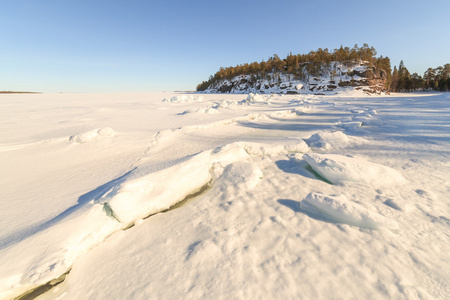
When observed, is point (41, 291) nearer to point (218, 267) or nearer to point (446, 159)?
point (218, 267)

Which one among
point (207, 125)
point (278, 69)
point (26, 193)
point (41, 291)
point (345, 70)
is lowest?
point (41, 291)

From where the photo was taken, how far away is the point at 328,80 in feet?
146

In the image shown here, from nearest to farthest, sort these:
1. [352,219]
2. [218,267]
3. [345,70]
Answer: [218,267] < [352,219] < [345,70]

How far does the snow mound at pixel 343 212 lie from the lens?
1.85 metres

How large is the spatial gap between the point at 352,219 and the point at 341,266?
0.63 meters

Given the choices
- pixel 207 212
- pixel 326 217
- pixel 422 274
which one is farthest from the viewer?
pixel 207 212

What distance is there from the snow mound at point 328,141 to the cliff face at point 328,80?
42.1 m

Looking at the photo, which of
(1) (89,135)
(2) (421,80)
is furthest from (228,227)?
(2) (421,80)

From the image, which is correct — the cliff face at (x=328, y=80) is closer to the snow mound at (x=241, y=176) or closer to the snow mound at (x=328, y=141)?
the snow mound at (x=328, y=141)

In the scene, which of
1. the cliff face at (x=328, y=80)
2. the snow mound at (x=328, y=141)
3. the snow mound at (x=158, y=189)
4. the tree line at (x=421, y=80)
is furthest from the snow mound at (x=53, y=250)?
the tree line at (x=421, y=80)

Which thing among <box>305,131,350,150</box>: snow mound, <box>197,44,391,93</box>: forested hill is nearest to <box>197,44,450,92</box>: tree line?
<box>197,44,391,93</box>: forested hill

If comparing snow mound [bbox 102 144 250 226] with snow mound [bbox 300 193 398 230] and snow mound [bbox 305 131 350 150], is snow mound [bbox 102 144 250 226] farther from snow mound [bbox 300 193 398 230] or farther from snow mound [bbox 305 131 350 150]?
snow mound [bbox 305 131 350 150]

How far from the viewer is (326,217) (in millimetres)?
2076

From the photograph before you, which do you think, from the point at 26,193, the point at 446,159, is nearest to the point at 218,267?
the point at 26,193
